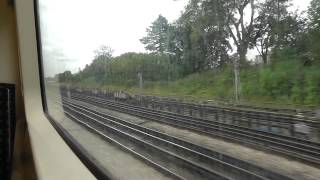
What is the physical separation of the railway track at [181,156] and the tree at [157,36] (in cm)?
17

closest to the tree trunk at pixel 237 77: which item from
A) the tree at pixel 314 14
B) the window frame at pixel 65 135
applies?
the tree at pixel 314 14

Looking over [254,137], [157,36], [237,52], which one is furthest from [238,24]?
[157,36]

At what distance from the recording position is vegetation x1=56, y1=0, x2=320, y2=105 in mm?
327

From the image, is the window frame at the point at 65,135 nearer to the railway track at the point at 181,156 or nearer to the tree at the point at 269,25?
the railway track at the point at 181,156

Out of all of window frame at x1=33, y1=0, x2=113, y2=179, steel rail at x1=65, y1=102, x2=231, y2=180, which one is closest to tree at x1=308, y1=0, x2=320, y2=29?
steel rail at x1=65, y1=102, x2=231, y2=180

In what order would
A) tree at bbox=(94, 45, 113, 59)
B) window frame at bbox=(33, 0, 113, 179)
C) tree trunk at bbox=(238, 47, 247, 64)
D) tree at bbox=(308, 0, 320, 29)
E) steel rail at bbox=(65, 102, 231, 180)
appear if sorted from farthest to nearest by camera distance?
window frame at bbox=(33, 0, 113, 179) → tree at bbox=(94, 45, 113, 59) → steel rail at bbox=(65, 102, 231, 180) → tree trunk at bbox=(238, 47, 247, 64) → tree at bbox=(308, 0, 320, 29)

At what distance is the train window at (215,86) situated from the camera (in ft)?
1.12

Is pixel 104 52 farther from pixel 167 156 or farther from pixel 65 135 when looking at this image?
pixel 65 135

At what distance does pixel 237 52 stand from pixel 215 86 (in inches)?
2.3

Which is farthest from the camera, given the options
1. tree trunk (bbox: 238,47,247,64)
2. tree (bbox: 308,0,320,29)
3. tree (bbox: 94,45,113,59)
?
tree (bbox: 94,45,113,59)

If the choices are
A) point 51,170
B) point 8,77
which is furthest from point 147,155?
point 8,77

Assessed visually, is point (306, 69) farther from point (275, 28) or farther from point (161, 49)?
point (161, 49)

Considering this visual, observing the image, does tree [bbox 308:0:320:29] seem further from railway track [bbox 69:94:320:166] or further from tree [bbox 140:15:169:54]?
tree [bbox 140:15:169:54]

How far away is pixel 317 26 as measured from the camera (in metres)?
0.31
